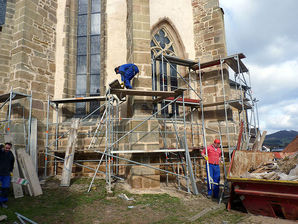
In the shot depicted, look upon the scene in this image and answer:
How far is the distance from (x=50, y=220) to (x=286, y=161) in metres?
4.62

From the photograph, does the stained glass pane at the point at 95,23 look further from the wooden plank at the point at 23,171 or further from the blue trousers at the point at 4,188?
the blue trousers at the point at 4,188

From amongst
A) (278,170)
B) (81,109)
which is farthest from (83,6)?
(278,170)

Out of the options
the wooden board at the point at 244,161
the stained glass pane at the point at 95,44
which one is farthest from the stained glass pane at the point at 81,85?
the wooden board at the point at 244,161

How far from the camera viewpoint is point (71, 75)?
8.80 m

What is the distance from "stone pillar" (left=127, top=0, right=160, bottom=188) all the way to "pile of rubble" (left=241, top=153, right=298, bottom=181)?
2.63 meters

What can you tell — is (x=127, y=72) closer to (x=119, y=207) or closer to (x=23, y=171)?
(x=119, y=207)

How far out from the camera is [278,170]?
4.49 metres

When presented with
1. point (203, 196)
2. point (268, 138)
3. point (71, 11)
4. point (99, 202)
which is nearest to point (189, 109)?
point (203, 196)

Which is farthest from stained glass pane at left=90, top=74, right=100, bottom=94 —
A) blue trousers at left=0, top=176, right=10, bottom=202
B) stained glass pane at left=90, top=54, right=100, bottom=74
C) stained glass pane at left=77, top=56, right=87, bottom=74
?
blue trousers at left=0, top=176, right=10, bottom=202

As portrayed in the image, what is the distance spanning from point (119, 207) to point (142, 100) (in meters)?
3.16

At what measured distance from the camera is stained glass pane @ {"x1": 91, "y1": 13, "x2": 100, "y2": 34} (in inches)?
360

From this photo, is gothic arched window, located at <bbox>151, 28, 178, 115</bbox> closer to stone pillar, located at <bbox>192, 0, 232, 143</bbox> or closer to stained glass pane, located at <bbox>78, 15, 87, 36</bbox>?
stone pillar, located at <bbox>192, 0, 232, 143</bbox>

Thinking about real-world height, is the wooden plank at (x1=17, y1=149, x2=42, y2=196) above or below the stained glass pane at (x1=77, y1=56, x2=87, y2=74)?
below

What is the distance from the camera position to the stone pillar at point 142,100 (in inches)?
248
